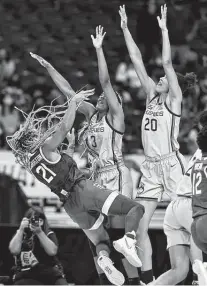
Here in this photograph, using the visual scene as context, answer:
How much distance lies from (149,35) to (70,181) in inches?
231

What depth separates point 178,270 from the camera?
19.1 ft

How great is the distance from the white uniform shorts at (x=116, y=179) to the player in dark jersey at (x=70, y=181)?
1.59 ft

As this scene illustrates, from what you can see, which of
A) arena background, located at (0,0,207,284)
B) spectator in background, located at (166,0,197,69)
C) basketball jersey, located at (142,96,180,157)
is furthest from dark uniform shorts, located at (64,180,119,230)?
spectator in background, located at (166,0,197,69)

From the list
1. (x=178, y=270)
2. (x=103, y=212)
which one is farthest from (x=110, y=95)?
(x=178, y=270)

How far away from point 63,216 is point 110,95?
88.5 inches

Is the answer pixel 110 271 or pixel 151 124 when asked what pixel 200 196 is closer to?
pixel 110 271

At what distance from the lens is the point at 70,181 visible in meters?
6.00

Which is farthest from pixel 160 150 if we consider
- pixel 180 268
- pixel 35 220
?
pixel 35 220

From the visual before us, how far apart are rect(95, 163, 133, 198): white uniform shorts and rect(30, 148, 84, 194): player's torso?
0.61m

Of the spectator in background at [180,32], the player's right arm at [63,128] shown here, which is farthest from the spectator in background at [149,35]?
the player's right arm at [63,128]

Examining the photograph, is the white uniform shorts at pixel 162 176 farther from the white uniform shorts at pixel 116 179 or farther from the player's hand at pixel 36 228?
→ the player's hand at pixel 36 228

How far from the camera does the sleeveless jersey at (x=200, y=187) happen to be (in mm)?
5012

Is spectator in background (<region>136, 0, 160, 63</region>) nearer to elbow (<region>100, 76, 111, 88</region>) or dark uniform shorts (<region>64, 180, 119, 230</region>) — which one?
elbow (<region>100, 76, 111, 88</region>)

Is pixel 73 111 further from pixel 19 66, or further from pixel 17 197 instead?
pixel 19 66
